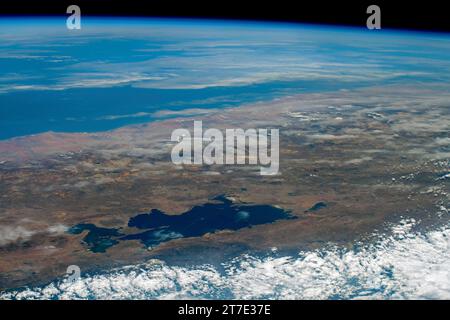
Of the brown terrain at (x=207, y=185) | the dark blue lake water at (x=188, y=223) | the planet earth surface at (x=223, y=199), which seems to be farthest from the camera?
the dark blue lake water at (x=188, y=223)

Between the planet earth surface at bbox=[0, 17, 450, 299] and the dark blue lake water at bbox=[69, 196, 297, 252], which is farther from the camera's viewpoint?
the dark blue lake water at bbox=[69, 196, 297, 252]

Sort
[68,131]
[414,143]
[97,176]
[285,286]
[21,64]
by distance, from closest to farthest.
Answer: [285,286] → [97,176] → [414,143] → [68,131] → [21,64]

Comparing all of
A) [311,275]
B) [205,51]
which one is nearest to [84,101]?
[311,275]

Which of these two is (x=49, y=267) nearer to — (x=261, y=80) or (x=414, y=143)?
(x=414, y=143)

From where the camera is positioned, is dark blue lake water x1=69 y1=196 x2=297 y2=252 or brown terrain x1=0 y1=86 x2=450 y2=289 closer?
brown terrain x1=0 y1=86 x2=450 y2=289

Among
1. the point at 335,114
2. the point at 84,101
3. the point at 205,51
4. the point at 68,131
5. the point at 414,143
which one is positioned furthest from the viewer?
the point at 205,51

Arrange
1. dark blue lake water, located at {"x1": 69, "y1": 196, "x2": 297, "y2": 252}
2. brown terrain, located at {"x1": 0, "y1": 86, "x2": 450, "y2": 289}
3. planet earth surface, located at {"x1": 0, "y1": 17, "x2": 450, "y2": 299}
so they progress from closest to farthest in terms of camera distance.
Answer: planet earth surface, located at {"x1": 0, "y1": 17, "x2": 450, "y2": 299}, brown terrain, located at {"x1": 0, "y1": 86, "x2": 450, "y2": 289}, dark blue lake water, located at {"x1": 69, "y1": 196, "x2": 297, "y2": 252}

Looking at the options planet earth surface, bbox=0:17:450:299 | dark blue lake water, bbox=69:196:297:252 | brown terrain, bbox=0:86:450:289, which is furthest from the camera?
dark blue lake water, bbox=69:196:297:252

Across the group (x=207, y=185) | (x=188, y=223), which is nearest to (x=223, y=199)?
(x=207, y=185)
